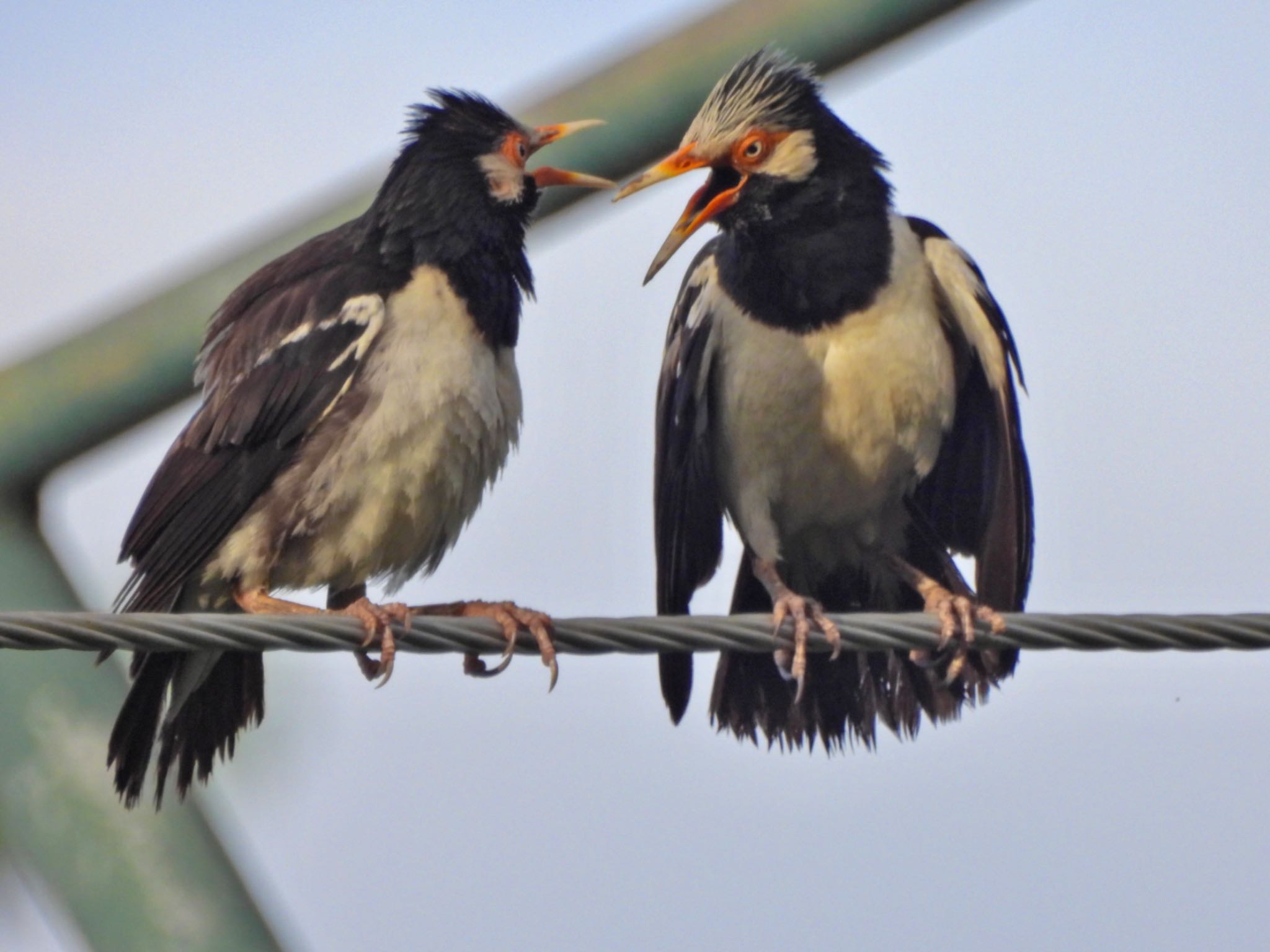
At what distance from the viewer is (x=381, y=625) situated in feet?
15.7

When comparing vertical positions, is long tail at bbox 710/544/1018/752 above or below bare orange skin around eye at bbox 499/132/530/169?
below

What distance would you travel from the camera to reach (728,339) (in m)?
6.28

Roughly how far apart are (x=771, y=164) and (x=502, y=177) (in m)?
1.00

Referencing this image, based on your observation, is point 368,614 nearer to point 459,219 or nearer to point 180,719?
point 180,719

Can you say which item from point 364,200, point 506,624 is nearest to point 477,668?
point 506,624

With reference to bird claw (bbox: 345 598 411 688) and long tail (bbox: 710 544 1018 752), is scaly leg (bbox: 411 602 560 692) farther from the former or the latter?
long tail (bbox: 710 544 1018 752)

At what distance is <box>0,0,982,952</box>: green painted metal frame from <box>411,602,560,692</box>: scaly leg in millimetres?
1347

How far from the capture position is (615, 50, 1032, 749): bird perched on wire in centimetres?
612

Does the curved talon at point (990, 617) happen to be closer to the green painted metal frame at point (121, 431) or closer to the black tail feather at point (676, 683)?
the black tail feather at point (676, 683)

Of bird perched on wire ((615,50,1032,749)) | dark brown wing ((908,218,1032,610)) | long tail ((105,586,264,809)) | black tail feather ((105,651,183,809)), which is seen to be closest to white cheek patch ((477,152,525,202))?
bird perched on wire ((615,50,1032,749))

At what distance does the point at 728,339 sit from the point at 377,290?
1.33 metres

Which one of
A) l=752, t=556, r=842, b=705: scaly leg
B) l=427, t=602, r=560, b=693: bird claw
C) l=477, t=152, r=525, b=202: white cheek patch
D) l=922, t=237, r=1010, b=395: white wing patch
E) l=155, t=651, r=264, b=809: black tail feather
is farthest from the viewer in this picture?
l=922, t=237, r=1010, b=395: white wing patch

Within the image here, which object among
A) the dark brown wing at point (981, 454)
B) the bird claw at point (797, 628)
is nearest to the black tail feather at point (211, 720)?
the bird claw at point (797, 628)

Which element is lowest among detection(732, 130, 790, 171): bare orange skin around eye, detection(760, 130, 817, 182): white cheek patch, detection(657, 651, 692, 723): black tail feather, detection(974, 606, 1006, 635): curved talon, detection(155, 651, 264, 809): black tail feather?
detection(657, 651, 692, 723): black tail feather
